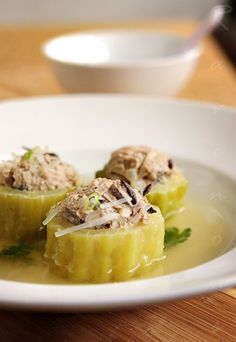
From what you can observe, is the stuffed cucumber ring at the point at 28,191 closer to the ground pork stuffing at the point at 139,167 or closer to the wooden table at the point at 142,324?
the ground pork stuffing at the point at 139,167

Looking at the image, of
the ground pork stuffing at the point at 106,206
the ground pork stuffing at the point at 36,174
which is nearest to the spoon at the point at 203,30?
the ground pork stuffing at the point at 36,174

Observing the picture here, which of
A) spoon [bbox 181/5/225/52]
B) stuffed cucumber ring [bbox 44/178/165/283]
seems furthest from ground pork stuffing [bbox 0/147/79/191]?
spoon [bbox 181/5/225/52]

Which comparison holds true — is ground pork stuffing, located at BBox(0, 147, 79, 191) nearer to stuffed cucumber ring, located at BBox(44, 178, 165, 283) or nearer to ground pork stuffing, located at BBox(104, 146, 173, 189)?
ground pork stuffing, located at BBox(104, 146, 173, 189)

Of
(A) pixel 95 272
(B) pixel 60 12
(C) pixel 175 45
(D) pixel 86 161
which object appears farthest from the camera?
(B) pixel 60 12

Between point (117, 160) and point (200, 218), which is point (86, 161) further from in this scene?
point (200, 218)

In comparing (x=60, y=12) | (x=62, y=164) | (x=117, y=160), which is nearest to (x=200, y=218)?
(x=117, y=160)

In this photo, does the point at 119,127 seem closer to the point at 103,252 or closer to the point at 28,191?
the point at 28,191

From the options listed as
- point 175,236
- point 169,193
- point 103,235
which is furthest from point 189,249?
point 103,235
